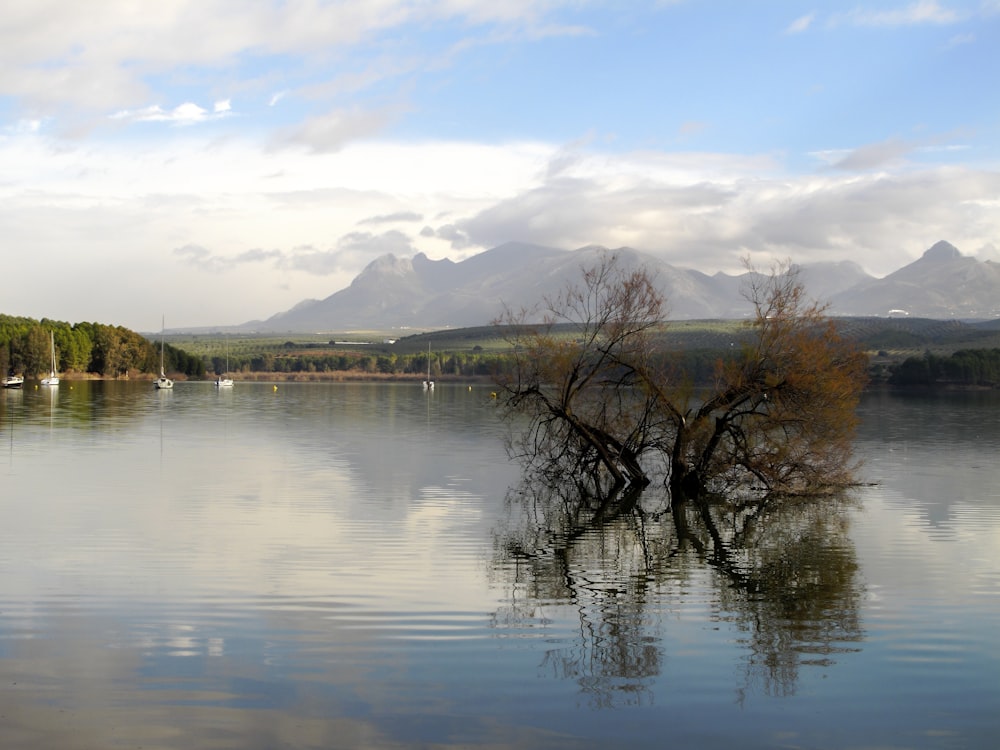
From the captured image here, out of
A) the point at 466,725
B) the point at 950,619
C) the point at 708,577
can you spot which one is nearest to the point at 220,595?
the point at 466,725

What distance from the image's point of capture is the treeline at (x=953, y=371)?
159 meters

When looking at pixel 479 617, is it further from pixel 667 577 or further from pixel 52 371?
pixel 52 371

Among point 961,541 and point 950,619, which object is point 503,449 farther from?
point 950,619

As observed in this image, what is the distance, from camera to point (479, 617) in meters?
18.3

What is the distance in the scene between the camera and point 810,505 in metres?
35.7

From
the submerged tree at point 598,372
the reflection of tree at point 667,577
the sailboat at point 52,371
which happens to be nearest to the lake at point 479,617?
the reflection of tree at point 667,577

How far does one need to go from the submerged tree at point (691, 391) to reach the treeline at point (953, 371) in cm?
13138

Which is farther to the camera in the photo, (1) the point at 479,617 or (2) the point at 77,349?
(2) the point at 77,349

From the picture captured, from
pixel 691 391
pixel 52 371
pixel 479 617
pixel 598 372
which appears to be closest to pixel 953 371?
pixel 52 371

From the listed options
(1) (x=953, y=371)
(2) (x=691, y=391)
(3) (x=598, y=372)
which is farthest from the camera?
(1) (x=953, y=371)

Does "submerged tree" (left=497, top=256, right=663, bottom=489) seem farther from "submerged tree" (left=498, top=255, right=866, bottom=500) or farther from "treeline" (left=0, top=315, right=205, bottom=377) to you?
"treeline" (left=0, top=315, right=205, bottom=377)

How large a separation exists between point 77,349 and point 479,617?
172 metres

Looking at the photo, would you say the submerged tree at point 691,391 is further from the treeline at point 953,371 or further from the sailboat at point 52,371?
the treeline at point 953,371

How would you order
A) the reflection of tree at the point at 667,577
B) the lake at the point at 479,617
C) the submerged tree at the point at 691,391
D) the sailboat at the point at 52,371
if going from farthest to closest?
the sailboat at the point at 52,371, the submerged tree at the point at 691,391, the reflection of tree at the point at 667,577, the lake at the point at 479,617
